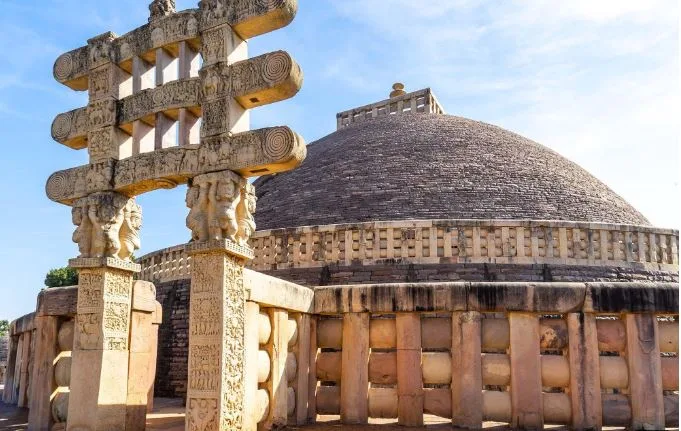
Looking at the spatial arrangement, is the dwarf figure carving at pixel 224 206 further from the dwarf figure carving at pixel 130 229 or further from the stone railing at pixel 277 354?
the dwarf figure carving at pixel 130 229

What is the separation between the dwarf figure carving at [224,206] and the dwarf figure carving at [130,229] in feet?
5.31

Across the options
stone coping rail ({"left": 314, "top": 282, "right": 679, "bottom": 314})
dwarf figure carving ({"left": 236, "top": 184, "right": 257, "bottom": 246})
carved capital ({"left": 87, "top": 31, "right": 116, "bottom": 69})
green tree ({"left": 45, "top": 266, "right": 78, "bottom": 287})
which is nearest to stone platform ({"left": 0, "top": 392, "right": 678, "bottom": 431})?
stone coping rail ({"left": 314, "top": 282, "right": 679, "bottom": 314})

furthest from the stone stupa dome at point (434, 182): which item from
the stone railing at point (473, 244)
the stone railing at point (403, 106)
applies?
the stone railing at point (473, 244)

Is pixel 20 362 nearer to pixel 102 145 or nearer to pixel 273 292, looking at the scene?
pixel 102 145

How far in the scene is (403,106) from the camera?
80.6ft

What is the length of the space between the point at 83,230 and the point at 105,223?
0.30m

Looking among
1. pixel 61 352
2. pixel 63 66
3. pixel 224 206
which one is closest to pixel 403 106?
pixel 63 66

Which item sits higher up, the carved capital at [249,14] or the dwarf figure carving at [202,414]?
the carved capital at [249,14]

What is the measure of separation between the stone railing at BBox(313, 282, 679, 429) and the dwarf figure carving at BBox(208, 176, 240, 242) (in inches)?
57.7

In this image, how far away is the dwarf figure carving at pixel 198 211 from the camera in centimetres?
584

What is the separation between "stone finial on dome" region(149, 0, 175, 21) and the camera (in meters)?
6.93

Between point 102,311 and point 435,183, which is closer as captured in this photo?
point 102,311

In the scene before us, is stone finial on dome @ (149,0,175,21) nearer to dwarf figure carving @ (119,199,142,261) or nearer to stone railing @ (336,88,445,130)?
dwarf figure carving @ (119,199,142,261)

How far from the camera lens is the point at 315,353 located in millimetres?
6227
